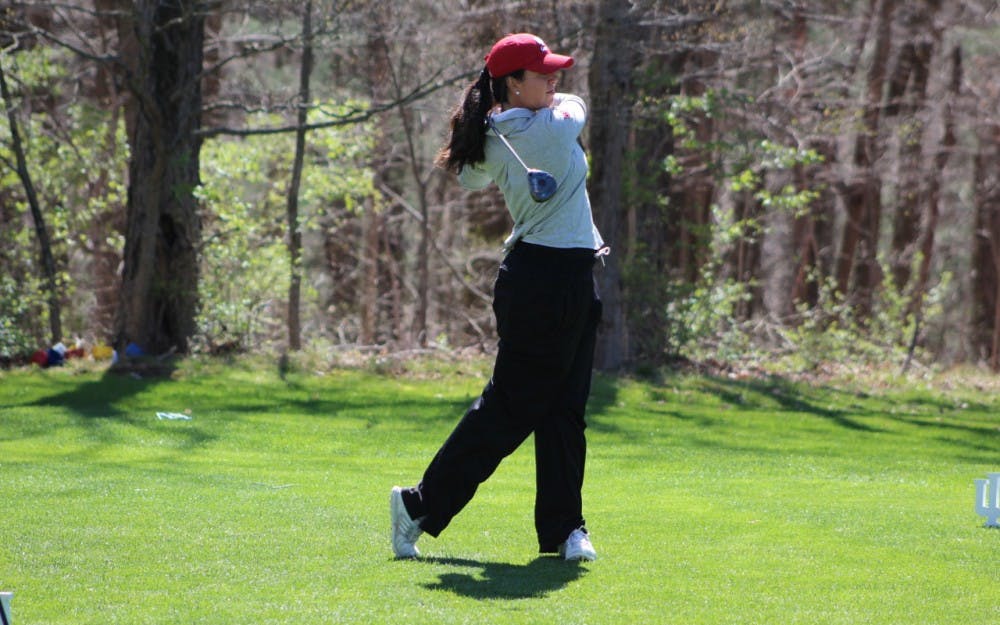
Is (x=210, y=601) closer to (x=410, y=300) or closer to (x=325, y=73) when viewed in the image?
(x=325, y=73)

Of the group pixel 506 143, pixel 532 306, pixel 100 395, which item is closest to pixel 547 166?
pixel 506 143

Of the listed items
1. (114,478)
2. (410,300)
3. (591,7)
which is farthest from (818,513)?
(410,300)

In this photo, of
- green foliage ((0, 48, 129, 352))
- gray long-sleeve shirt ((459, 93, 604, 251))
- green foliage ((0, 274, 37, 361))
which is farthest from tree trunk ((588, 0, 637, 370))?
gray long-sleeve shirt ((459, 93, 604, 251))

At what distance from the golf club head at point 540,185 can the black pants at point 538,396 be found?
0.97ft

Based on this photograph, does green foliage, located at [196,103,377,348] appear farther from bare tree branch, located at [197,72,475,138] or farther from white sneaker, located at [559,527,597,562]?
white sneaker, located at [559,527,597,562]

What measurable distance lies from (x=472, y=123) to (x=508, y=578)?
169 cm

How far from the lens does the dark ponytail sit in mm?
4898

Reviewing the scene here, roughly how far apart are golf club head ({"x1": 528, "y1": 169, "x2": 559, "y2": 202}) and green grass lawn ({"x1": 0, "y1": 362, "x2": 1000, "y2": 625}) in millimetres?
1359

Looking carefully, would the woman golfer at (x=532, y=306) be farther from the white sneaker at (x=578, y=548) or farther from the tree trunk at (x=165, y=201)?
the tree trunk at (x=165, y=201)

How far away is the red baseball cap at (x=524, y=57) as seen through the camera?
15.8 ft

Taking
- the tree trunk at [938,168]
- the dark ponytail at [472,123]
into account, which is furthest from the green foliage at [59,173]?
the tree trunk at [938,168]

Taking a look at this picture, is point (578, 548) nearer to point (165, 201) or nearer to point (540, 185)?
point (540, 185)

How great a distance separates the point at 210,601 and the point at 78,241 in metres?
15.6

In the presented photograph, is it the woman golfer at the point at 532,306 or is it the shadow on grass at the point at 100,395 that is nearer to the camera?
the woman golfer at the point at 532,306
